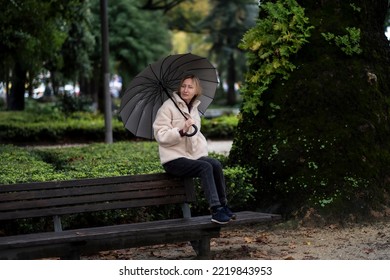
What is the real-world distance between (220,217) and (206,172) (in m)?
0.42

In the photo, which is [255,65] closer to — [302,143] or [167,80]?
[302,143]

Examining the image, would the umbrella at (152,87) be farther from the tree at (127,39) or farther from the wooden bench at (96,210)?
the tree at (127,39)

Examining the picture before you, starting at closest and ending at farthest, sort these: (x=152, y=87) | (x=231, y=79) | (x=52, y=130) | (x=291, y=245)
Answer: (x=152, y=87) < (x=291, y=245) < (x=52, y=130) < (x=231, y=79)

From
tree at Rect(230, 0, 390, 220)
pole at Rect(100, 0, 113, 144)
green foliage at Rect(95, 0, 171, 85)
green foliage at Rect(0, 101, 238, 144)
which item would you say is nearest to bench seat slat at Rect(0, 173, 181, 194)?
tree at Rect(230, 0, 390, 220)

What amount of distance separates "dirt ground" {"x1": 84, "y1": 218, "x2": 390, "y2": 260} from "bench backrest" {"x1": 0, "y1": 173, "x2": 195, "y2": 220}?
69cm

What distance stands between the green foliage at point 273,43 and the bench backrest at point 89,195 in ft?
8.04

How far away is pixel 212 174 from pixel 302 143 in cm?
223

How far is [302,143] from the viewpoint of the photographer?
8562 mm

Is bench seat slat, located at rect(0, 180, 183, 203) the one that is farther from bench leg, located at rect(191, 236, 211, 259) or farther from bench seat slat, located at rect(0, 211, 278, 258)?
bench leg, located at rect(191, 236, 211, 259)

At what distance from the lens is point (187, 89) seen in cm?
675

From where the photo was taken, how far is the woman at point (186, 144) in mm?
6605

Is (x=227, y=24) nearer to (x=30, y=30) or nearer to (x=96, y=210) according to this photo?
(x=30, y=30)

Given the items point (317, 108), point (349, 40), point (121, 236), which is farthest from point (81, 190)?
point (349, 40)

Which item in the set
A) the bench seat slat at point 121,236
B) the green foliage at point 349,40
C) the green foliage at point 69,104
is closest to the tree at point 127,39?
the green foliage at point 69,104
